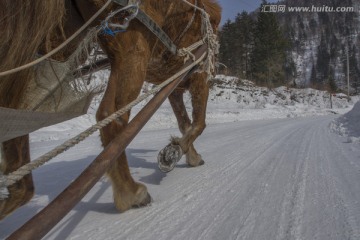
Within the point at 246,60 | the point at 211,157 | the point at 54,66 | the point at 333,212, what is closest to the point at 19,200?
the point at 54,66

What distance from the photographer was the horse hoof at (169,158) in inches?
107

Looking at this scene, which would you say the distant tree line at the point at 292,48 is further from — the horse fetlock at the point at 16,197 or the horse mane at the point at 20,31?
the horse mane at the point at 20,31

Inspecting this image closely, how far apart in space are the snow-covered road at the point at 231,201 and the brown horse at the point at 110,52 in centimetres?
22

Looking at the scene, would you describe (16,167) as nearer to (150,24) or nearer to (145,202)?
(145,202)

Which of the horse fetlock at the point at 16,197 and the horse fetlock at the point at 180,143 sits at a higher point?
the horse fetlock at the point at 180,143

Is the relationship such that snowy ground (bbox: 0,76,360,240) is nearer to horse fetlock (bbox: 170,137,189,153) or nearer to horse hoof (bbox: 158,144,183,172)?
horse hoof (bbox: 158,144,183,172)

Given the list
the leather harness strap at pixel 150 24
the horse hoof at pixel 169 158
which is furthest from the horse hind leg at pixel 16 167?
the horse hoof at pixel 169 158

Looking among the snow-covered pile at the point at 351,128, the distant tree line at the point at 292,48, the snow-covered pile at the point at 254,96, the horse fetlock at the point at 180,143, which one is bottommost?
the snow-covered pile at the point at 351,128

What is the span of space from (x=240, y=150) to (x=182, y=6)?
197 centimetres

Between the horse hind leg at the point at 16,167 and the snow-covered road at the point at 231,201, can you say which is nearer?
the snow-covered road at the point at 231,201

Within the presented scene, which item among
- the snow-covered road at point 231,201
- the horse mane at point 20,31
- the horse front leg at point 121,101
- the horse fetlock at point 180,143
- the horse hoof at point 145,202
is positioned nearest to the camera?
the horse mane at point 20,31

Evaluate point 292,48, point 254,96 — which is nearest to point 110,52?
point 254,96

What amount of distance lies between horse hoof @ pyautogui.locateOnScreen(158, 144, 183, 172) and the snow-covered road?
0.12 m

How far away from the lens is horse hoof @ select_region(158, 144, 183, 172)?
271 cm
